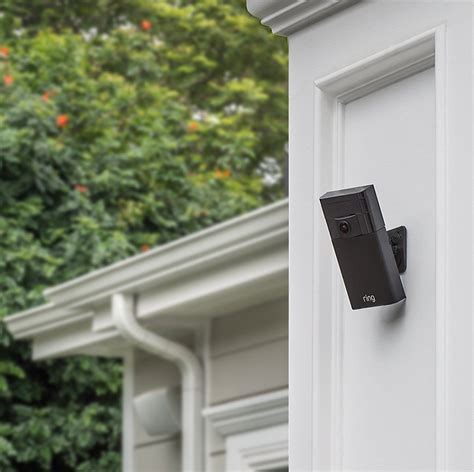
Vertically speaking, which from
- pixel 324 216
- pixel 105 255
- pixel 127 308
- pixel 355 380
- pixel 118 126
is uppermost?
pixel 118 126

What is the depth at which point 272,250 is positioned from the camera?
4488 mm

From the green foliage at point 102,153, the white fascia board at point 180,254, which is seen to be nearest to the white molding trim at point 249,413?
the white fascia board at point 180,254

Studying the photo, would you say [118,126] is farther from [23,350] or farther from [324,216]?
[324,216]

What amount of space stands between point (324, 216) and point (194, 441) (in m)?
3.68

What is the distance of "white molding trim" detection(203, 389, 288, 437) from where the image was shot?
4.72 meters

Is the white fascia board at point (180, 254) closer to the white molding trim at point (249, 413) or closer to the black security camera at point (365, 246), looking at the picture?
the white molding trim at point (249, 413)

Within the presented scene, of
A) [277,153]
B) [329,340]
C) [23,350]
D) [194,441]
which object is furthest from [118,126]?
[329,340]

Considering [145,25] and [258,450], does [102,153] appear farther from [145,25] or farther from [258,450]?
[258,450]

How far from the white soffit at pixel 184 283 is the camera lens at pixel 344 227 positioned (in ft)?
8.53

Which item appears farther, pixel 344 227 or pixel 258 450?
pixel 258 450

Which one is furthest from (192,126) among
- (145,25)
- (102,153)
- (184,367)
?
(184,367)

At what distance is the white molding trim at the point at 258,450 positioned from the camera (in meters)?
4.74

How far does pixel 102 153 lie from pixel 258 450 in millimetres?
4400

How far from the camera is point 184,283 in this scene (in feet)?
16.2
